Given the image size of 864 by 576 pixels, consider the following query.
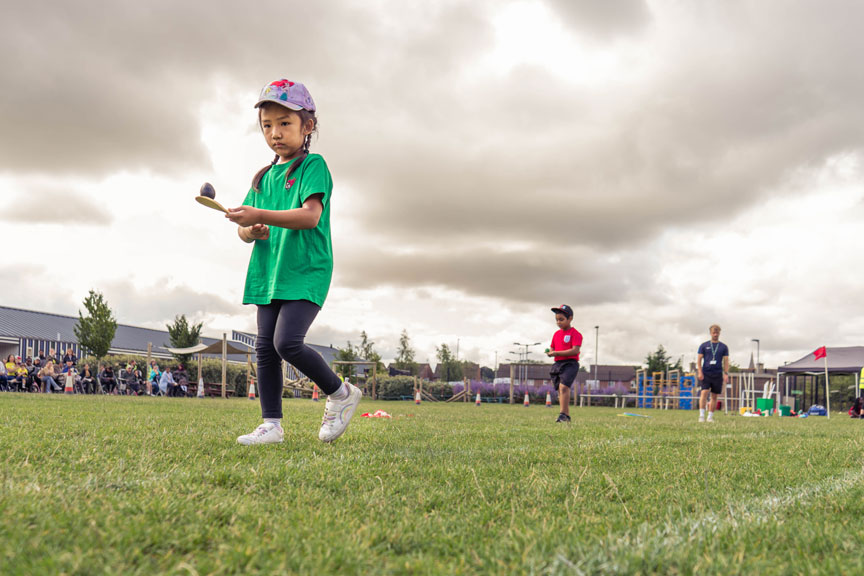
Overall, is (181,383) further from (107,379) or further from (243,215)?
(243,215)

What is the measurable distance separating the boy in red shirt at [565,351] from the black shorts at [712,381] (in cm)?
532

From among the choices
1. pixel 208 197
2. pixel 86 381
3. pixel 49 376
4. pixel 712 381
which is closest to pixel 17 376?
pixel 49 376

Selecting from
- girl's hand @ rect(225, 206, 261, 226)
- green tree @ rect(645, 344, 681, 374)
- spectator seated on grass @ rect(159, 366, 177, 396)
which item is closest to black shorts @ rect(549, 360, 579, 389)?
girl's hand @ rect(225, 206, 261, 226)

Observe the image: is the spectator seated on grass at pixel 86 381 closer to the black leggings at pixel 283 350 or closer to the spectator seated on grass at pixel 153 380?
the spectator seated on grass at pixel 153 380

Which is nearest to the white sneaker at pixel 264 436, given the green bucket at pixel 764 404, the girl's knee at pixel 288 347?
the girl's knee at pixel 288 347

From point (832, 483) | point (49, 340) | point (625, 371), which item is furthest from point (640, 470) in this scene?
point (625, 371)

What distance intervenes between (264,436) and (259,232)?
1324 millimetres

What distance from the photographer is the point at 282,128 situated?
14.1 ft

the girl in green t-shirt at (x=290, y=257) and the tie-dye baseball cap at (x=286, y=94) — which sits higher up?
the tie-dye baseball cap at (x=286, y=94)

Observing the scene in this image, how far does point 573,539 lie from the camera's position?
193cm

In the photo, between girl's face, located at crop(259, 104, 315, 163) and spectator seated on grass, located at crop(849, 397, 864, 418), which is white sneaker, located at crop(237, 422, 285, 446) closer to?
girl's face, located at crop(259, 104, 315, 163)

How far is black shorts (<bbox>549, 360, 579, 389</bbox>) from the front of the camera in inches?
382

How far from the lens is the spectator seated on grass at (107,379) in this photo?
91.5 ft

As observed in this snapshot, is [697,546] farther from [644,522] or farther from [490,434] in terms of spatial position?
[490,434]
